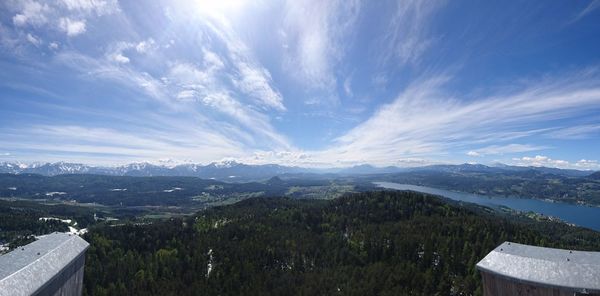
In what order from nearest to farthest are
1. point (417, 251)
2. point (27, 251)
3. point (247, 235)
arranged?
point (27, 251), point (417, 251), point (247, 235)

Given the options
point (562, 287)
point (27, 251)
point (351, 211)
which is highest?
point (27, 251)

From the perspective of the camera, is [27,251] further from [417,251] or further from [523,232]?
[523,232]

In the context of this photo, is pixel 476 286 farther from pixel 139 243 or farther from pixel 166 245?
pixel 139 243

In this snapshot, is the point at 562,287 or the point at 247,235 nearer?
the point at 562,287

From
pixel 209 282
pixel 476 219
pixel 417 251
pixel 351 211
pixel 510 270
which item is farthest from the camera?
pixel 351 211

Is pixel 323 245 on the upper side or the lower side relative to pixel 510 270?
lower

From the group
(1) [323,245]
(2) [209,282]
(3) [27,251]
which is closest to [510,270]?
(3) [27,251]
